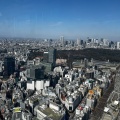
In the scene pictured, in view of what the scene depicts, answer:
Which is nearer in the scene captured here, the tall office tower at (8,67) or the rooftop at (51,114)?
the rooftop at (51,114)

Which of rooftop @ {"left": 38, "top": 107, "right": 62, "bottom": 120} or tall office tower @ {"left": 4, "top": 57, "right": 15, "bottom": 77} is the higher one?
tall office tower @ {"left": 4, "top": 57, "right": 15, "bottom": 77}

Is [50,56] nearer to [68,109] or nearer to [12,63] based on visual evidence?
[12,63]

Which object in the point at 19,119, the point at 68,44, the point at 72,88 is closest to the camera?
the point at 19,119

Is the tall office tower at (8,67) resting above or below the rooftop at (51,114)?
above

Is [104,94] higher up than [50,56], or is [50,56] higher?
[50,56]

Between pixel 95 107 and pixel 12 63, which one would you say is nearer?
pixel 95 107

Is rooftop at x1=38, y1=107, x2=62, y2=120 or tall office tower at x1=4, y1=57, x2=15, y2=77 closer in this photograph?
rooftop at x1=38, y1=107, x2=62, y2=120

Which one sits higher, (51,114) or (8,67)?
(8,67)

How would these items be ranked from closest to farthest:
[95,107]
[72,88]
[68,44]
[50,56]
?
[95,107], [72,88], [50,56], [68,44]

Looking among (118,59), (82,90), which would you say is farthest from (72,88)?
(118,59)

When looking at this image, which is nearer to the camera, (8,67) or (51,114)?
(51,114)
